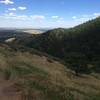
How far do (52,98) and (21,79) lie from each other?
11.4 ft

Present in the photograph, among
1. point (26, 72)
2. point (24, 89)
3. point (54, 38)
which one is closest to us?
point (24, 89)

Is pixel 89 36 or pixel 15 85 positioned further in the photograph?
pixel 89 36

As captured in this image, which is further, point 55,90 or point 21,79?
point 21,79

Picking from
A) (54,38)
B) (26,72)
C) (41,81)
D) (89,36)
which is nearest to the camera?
(41,81)

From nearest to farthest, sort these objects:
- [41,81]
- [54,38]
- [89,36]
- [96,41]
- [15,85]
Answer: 1. [15,85]
2. [41,81]
3. [96,41]
4. [89,36]
5. [54,38]

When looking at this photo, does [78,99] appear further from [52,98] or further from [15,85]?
[15,85]

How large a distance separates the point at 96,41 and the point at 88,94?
181 ft

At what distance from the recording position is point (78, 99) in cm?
1255

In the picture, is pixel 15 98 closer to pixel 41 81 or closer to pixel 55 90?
pixel 55 90

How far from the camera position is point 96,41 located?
67938 millimetres

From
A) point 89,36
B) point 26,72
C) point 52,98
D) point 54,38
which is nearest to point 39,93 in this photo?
point 52,98

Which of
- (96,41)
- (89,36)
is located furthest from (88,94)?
(89,36)

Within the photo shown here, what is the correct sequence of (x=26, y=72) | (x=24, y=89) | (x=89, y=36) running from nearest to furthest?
(x=24, y=89), (x=26, y=72), (x=89, y=36)

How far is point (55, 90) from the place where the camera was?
1352 centimetres
